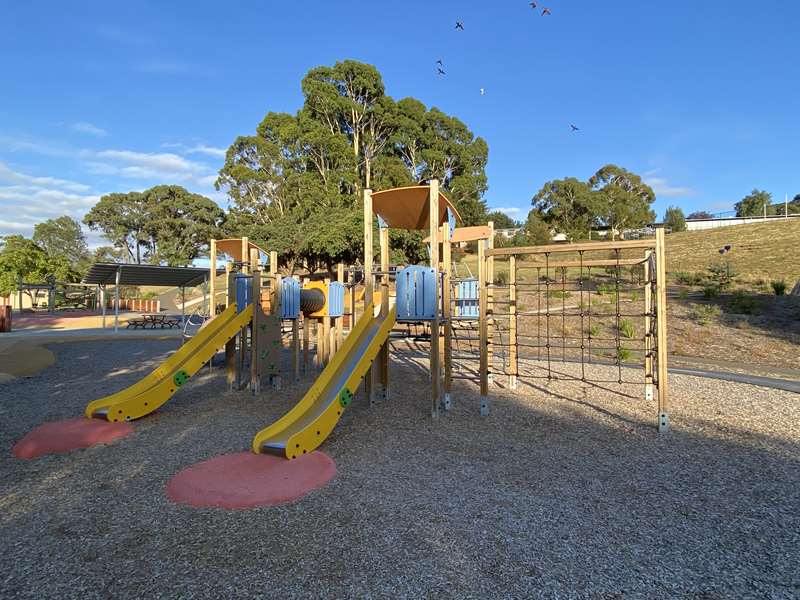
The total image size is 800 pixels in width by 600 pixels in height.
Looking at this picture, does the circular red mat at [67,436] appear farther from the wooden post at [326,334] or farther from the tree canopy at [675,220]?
the tree canopy at [675,220]

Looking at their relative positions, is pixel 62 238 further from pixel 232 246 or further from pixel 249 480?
pixel 249 480

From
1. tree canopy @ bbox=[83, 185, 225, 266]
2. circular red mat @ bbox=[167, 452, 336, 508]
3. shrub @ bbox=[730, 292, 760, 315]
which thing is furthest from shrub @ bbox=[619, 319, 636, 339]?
tree canopy @ bbox=[83, 185, 225, 266]

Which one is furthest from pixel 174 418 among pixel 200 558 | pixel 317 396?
pixel 200 558

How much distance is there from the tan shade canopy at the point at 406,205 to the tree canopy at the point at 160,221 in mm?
44426

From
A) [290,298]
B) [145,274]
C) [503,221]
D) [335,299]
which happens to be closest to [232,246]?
[290,298]

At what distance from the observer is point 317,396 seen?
209 inches

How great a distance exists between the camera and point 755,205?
77.1 meters

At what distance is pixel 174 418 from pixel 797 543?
650 centimetres

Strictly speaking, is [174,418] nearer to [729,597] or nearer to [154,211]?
[729,597]

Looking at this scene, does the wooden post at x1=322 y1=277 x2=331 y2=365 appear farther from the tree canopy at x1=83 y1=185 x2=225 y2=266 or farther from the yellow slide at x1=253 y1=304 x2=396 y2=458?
the tree canopy at x1=83 y1=185 x2=225 y2=266

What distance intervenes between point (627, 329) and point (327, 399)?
1244cm

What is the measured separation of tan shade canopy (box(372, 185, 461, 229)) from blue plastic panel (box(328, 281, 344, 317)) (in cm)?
166

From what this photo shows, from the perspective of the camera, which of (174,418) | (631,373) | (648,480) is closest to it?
(648,480)

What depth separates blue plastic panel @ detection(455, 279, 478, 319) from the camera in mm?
10273
